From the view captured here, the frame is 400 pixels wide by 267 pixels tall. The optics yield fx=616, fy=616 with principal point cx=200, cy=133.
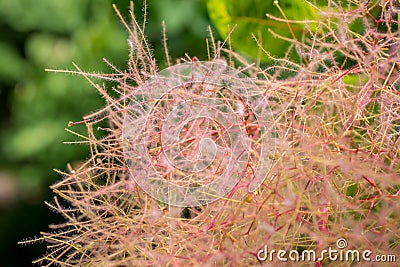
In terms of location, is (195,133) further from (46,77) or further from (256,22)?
(46,77)

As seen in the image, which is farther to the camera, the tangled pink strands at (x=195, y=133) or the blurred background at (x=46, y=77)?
the blurred background at (x=46, y=77)

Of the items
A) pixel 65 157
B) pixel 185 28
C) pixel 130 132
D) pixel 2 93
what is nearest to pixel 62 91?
pixel 65 157

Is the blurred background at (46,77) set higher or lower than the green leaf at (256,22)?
lower

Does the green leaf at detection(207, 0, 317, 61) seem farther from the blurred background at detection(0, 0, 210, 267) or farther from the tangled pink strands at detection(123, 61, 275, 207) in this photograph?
the blurred background at detection(0, 0, 210, 267)

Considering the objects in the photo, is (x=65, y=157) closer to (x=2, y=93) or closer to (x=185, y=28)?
(x=185, y=28)

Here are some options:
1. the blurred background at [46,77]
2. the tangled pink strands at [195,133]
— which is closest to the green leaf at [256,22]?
the tangled pink strands at [195,133]

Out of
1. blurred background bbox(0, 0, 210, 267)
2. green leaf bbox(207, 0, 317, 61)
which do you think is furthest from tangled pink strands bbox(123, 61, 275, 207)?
blurred background bbox(0, 0, 210, 267)

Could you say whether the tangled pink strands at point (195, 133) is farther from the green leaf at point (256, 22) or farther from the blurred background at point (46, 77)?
the blurred background at point (46, 77)
